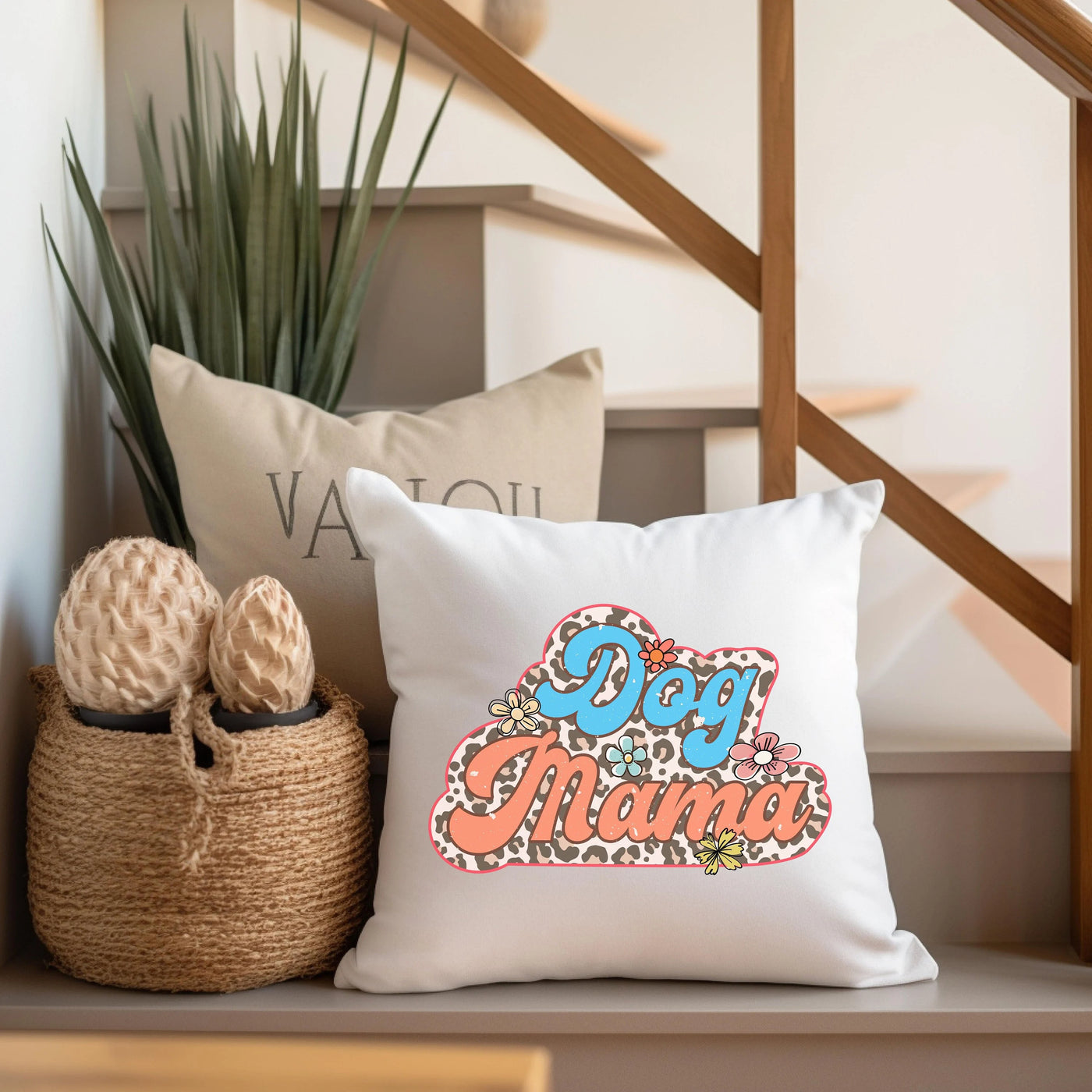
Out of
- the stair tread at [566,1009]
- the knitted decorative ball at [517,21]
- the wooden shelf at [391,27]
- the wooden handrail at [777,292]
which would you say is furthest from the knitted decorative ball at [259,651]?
the knitted decorative ball at [517,21]

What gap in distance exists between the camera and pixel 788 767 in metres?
0.88

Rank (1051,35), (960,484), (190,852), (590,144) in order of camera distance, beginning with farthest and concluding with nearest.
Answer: (960,484) → (590,144) → (1051,35) → (190,852)

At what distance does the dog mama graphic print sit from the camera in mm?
852

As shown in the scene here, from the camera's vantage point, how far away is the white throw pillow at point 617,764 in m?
0.85

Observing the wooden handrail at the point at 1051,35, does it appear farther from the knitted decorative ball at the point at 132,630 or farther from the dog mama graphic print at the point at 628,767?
the knitted decorative ball at the point at 132,630

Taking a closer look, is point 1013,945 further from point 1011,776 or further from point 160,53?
point 160,53

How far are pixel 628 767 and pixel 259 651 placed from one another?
12.5 inches

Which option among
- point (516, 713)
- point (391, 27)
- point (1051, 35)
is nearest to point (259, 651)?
point (516, 713)

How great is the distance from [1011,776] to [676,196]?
71 cm

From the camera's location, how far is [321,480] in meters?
1.02

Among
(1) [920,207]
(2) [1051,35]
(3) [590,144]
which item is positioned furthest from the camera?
(1) [920,207]

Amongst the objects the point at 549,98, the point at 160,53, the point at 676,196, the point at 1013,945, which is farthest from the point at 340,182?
the point at 1013,945

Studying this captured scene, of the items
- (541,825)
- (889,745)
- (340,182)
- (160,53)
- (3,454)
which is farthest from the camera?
(340,182)

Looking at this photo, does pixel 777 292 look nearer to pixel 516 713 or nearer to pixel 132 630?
pixel 516 713
